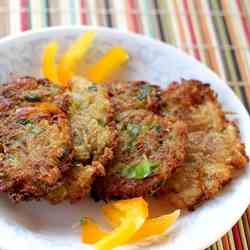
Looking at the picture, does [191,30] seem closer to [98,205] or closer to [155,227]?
[98,205]

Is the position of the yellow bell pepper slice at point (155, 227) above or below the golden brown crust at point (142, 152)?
below

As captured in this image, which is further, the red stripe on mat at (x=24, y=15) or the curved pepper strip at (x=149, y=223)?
the red stripe on mat at (x=24, y=15)

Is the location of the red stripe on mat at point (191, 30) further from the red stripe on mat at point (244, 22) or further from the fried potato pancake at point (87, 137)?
the fried potato pancake at point (87, 137)

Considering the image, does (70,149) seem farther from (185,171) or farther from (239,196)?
(239,196)

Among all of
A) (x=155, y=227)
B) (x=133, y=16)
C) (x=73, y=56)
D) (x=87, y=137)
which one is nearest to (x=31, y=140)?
(x=87, y=137)

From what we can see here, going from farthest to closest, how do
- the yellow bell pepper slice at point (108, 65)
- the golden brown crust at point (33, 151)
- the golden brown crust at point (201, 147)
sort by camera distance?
1. the yellow bell pepper slice at point (108, 65)
2. the golden brown crust at point (201, 147)
3. the golden brown crust at point (33, 151)

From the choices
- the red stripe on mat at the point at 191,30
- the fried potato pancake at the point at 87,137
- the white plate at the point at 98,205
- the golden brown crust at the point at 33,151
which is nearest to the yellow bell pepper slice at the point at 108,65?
the white plate at the point at 98,205

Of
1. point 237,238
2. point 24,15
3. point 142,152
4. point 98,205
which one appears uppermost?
point 24,15
